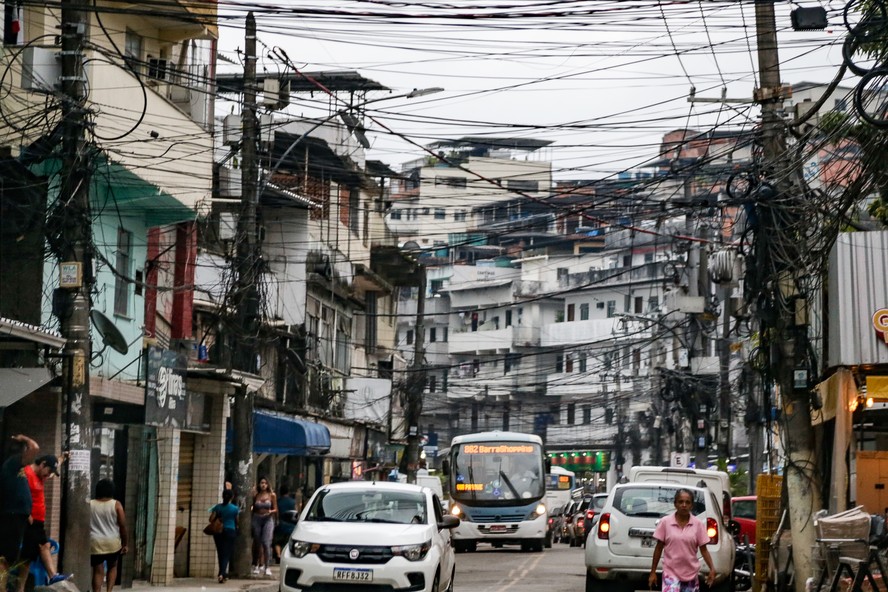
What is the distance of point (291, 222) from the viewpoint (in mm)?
46906

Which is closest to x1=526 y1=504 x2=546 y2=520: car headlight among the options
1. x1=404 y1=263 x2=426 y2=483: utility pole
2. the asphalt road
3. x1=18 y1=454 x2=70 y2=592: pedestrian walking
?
the asphalt road

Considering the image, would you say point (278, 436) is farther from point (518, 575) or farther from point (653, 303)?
point (653, 303)

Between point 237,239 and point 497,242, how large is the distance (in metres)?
85.2

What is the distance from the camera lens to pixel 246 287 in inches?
1084

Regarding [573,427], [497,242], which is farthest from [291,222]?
[497,242]

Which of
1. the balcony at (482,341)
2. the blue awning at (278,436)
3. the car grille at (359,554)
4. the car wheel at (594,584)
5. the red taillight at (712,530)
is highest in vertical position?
the balcony at (482,341)

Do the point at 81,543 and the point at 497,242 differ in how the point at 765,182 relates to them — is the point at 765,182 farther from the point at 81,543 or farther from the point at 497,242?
the point at 497,242

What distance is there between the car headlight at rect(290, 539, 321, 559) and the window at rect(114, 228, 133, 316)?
968 cm

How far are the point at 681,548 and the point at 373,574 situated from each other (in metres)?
4.14

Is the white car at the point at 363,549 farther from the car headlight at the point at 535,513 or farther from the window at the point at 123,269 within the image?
the car headlight at the point at 535,513

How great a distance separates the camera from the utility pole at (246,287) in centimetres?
2752

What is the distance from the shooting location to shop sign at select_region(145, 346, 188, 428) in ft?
82.9

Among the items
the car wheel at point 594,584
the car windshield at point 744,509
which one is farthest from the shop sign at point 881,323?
the car windshield at point 744,509

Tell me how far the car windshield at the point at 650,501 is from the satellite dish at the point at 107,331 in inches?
325
